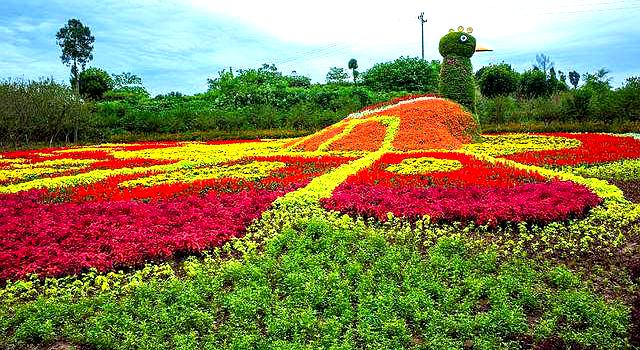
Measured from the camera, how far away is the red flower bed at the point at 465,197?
29.3 feet

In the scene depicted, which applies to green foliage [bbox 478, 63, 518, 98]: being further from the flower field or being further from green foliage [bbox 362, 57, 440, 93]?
the flower field

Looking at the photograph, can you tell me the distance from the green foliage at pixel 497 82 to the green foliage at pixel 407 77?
750cm

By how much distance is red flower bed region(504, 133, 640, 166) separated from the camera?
594 inches

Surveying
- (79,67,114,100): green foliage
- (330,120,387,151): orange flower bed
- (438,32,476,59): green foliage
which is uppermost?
(79,67,114,100): green foliage

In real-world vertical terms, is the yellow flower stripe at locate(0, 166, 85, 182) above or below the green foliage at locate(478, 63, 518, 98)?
below

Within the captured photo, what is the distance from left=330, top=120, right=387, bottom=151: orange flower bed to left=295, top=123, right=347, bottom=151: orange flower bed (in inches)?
28.9

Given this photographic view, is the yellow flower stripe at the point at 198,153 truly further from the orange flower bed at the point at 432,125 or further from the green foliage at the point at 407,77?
the green foliage at the point at 407,77

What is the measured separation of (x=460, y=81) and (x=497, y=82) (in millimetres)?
31982

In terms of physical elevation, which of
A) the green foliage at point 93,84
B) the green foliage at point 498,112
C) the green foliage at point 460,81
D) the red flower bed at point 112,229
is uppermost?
the green foliage at point 93,84

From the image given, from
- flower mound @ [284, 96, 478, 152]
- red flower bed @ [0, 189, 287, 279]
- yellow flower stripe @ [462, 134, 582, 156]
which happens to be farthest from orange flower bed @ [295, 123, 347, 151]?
red flower bed @ [0, 189, 287, 279]

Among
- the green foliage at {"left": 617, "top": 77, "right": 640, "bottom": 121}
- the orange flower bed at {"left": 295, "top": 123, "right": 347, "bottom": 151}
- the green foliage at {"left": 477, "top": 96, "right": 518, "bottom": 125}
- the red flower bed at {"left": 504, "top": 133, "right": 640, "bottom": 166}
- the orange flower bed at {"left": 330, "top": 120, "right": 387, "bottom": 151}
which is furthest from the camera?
the green foliage at {"left": 477, "top": 96, "right": 518, "bottom": 125}

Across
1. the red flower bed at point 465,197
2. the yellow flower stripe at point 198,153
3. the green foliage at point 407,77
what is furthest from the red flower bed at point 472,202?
Answer: the green foliage at point 407,77

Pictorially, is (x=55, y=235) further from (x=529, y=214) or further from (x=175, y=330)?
(x=529, y=214)

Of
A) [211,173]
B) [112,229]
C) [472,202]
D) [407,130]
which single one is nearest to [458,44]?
[407,130]
